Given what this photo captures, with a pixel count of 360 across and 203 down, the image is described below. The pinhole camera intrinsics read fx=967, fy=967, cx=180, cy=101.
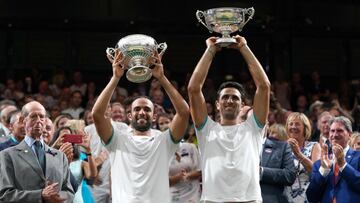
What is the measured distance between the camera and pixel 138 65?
7.65 meters

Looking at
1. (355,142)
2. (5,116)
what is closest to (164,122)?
(5,116)

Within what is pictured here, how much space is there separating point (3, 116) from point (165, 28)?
5.33 meters

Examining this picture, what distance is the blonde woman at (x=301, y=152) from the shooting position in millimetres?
9062

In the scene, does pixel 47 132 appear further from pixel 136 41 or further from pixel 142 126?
pixel 136 41

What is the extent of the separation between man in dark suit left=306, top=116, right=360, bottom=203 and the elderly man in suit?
7.41 ft

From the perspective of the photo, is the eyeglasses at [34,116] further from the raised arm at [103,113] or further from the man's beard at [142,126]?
the man's beard at [142,126]

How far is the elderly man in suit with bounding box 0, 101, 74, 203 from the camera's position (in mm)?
7609

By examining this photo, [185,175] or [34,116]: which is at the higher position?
[34,116]

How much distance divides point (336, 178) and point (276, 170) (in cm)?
56

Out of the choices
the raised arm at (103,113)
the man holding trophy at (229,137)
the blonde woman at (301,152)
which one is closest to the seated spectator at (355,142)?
the blonde woman at (301,152)

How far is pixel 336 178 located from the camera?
28.4 feet

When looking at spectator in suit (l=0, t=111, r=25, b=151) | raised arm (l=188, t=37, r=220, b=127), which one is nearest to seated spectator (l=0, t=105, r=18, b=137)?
Result: spectator in suit (l=0, t=111, r=25, b=151)

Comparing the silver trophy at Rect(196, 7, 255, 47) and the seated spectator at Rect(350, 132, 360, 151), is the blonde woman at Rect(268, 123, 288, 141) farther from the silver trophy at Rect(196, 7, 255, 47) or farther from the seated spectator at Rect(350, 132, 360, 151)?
the silver trophy at Rect(196, 7, 255, 47)

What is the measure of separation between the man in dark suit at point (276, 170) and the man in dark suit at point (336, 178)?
25 cm
